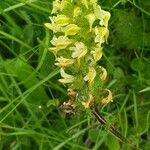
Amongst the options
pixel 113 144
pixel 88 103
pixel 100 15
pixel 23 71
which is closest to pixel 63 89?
pixel 23 71

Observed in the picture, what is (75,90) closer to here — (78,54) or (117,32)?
(78,54)

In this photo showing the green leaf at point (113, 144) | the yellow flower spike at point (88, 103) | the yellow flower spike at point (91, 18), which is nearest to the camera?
the yellow flower spike at point (91, 18)

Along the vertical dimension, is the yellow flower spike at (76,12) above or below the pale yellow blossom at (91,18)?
above

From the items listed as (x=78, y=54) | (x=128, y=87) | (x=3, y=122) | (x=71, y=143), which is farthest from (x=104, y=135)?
(x=78, y=54)

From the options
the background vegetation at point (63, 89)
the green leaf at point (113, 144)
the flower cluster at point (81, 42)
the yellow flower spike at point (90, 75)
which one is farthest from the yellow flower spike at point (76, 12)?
the green leaf at point (113, 144)

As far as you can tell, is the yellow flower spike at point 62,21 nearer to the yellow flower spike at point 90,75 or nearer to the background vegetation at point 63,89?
the yellow flower spike at point 90,75

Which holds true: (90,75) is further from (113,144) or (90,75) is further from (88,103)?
(113,144)

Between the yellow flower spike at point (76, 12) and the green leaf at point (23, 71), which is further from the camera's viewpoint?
the green leaf at point (23, 71)

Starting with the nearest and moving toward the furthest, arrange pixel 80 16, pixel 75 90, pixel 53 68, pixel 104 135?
pixel 80 16, pixel 75 90, pixel 104 135, pixel 53 68
